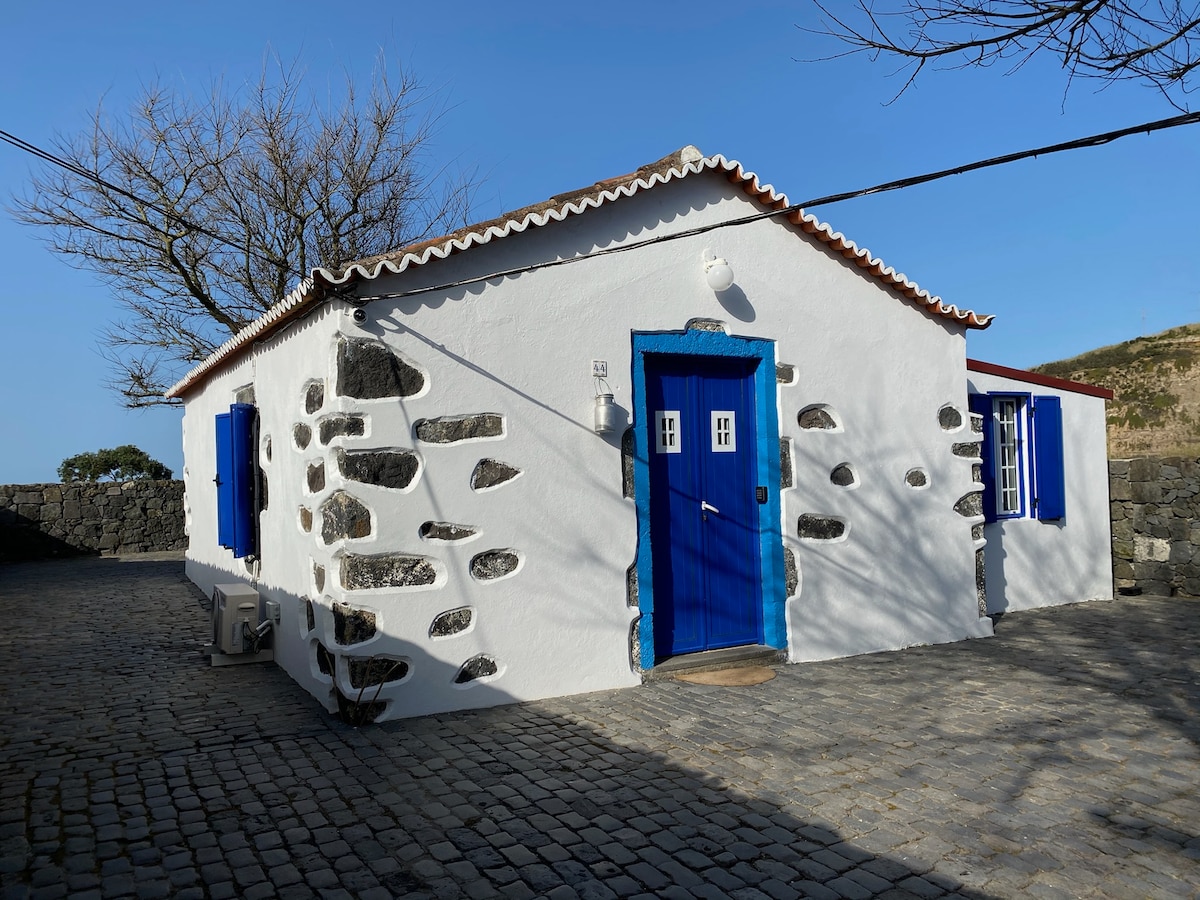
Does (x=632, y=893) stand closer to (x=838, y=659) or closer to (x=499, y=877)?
(x=499, y=877)

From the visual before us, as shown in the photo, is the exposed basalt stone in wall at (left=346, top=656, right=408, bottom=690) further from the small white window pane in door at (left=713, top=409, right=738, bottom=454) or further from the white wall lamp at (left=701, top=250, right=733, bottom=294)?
the white wall lamp at (left=701, top=250, right=733, bottom=294)

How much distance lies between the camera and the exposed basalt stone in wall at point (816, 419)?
6759 millimetres

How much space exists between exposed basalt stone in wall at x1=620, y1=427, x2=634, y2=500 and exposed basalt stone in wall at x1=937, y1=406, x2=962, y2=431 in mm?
3063

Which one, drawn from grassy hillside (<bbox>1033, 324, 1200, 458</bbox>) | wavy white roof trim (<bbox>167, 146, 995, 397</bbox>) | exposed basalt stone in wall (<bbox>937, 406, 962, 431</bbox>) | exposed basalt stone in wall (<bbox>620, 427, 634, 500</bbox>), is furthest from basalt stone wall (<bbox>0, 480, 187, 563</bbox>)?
grassy hillside (<bbox>1033, 324, 1200, 458</bbox>)

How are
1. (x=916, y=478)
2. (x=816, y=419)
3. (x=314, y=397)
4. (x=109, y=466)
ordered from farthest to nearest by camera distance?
(x=109, y=466) < (x=916, y=478) < (x=816, y=419) < (x=314, y=397)

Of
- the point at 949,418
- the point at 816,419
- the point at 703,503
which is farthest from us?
the point at 949,418

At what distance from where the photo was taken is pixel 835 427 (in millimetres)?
6914

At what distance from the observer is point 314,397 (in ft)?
18.1

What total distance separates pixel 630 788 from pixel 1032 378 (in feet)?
23.2

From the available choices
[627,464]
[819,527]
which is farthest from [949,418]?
[627,464]

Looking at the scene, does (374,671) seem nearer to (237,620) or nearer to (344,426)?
Result: (344,426)

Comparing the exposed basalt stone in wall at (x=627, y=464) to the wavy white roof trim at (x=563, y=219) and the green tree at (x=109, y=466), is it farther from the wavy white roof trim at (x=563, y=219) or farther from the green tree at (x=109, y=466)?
the green tree at (x=109, y=466)

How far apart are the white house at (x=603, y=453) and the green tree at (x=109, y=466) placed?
14584 millimetres

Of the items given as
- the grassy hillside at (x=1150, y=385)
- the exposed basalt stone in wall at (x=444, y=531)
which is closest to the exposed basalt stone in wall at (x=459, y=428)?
the exposed basalt stone in wall at (x=444, y=531)
